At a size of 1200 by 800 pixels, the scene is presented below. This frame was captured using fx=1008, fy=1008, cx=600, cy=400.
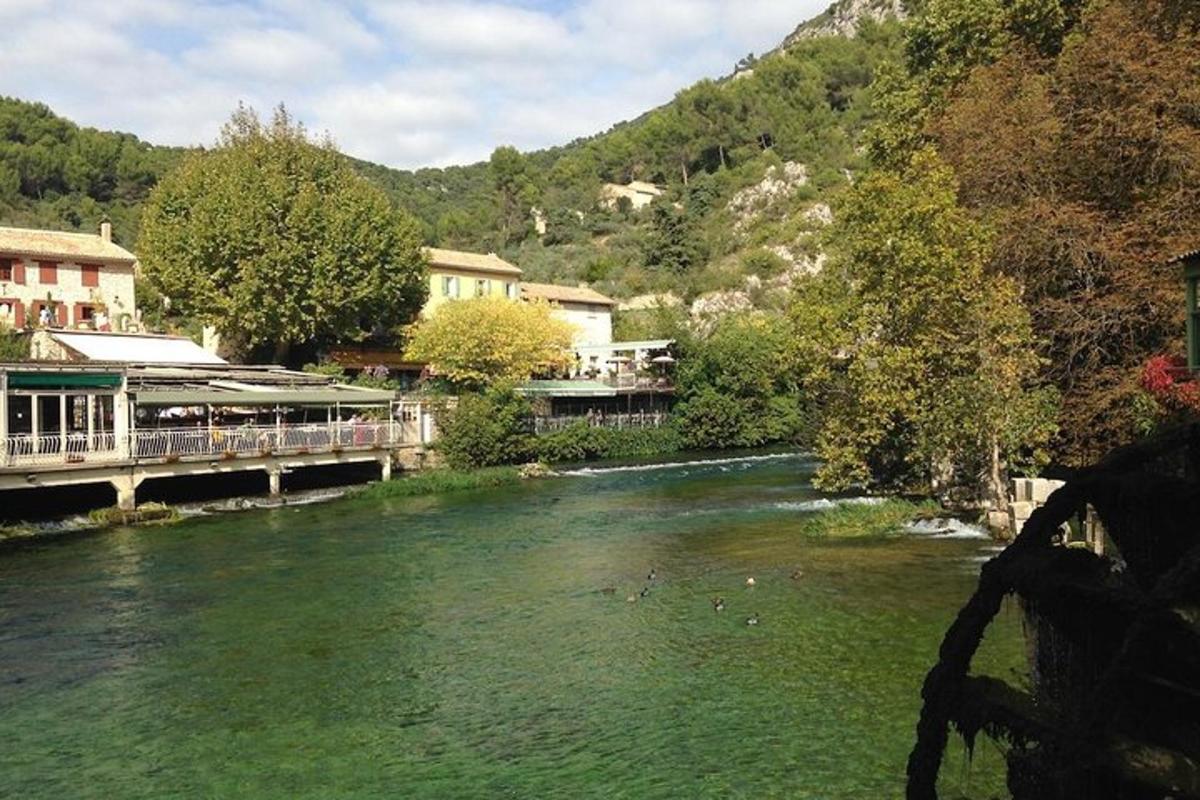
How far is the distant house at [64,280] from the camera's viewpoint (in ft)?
167

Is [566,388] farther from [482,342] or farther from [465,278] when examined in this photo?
[465,278]

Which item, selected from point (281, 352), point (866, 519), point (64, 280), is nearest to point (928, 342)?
point (866, 519)

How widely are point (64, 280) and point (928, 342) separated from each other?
1805 inches

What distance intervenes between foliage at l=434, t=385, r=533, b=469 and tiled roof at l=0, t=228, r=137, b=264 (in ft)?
72.4

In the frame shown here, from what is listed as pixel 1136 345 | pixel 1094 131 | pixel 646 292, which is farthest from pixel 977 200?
pixel 646 292

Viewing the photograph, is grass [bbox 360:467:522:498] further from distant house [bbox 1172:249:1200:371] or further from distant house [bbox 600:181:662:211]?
distant house [bbox 600:181:662:211]

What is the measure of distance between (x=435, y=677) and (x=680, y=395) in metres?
41.7

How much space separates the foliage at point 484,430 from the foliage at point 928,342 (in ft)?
64.9

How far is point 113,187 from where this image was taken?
308 feet

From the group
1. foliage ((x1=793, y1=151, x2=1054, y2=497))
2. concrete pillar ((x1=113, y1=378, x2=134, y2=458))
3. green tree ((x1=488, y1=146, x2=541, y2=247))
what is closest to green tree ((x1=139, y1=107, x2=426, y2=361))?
concrete pillar ((x1=113, y1=378, x2=134, y2=458))

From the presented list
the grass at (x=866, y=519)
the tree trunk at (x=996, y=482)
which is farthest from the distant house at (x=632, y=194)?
the tree trunk at (x=996, y=482)

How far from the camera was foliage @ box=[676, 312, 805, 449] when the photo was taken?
177 feet

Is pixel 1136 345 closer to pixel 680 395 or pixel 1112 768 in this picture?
pixel 1112 768

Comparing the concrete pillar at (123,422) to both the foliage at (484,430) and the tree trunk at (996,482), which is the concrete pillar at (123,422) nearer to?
the foliage at (484,430)
